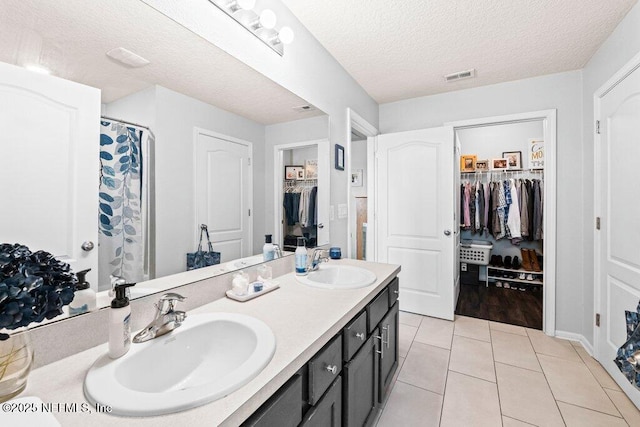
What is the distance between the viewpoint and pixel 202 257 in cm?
120

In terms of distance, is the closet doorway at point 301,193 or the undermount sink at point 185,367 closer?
the undermount sink at point 185,367

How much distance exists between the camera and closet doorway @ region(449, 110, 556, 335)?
377 cm

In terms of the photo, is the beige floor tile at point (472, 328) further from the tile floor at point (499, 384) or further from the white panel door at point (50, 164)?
the white panel door at point (50, 164)

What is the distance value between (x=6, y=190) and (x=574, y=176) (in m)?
3.46

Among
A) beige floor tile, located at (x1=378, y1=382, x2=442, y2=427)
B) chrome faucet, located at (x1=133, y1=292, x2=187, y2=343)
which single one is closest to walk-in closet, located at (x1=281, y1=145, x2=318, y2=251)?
chrome faucet, located at (x1=133, y1=292, x2=187, y2=343)

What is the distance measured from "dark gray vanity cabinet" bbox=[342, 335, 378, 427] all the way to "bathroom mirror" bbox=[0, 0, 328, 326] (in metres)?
0.69

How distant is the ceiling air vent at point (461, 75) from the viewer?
247 cm

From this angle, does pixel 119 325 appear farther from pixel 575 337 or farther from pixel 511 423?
pixel 575 337

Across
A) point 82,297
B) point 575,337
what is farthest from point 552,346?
point 82,297

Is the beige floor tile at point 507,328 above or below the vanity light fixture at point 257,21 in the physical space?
below

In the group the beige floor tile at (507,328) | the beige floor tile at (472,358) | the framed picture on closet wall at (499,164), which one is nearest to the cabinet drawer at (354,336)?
the beige floor tile at (472,358)

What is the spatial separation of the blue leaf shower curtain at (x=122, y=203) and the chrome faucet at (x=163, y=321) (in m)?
0.17

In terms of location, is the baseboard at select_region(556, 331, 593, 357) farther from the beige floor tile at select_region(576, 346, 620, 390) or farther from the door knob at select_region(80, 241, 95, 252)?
the door knob at select_region(80, 241, 95, 252)

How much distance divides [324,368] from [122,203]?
0.86 metres
